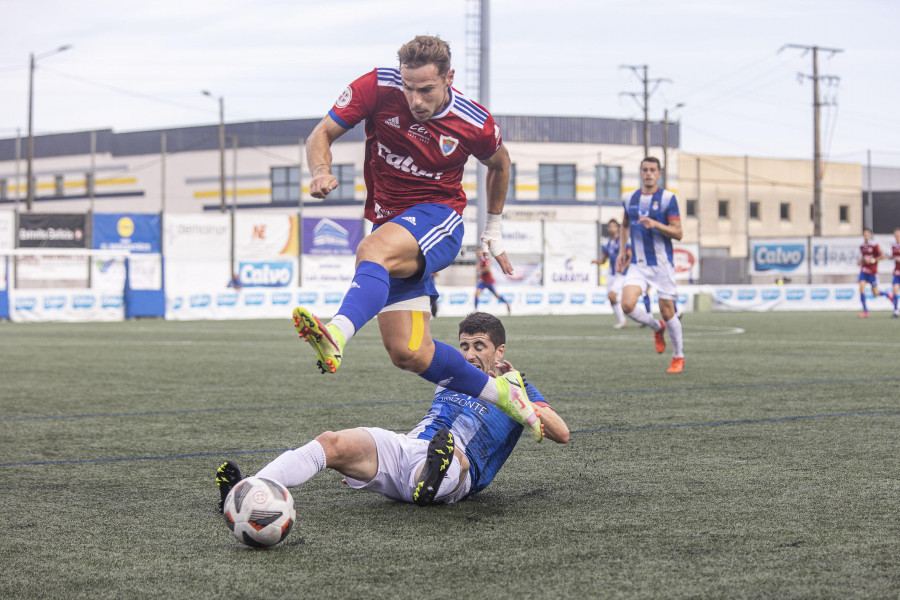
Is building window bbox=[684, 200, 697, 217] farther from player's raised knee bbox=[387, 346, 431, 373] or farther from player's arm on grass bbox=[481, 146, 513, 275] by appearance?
player's raised knee bbox=[387, 346, 431, 373]

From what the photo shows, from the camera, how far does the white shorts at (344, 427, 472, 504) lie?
155 inches

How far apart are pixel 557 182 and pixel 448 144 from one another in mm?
55647

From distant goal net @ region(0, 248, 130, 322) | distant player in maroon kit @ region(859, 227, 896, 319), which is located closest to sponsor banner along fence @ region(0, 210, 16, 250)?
distant goal net @ region(0, 248, 130, 322)

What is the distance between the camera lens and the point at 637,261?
1161 cm

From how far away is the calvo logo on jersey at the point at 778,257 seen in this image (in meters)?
41.7

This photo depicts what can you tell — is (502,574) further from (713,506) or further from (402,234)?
(402,234)

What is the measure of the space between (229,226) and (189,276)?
289 centimetres

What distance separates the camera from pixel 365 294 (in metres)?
4.17

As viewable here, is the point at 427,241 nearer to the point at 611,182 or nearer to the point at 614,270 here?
the point at 614,270

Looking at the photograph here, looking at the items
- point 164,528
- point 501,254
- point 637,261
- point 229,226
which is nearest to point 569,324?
point 637,261

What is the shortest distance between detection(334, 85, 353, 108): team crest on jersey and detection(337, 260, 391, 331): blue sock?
0.79 metres

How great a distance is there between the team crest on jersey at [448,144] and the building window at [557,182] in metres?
54.9

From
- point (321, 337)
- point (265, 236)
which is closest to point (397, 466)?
point (321, 337)

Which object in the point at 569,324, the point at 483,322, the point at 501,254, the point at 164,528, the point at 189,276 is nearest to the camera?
the point at 164,528
